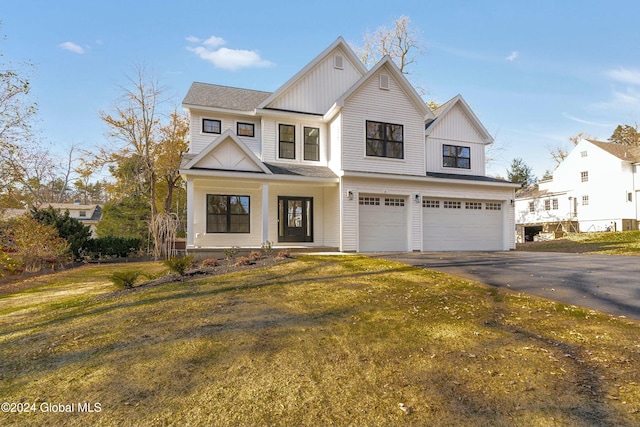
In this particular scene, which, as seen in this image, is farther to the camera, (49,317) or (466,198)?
(466,198)

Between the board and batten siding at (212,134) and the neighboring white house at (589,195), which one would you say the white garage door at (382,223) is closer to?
the board and batten siding at (212,134)

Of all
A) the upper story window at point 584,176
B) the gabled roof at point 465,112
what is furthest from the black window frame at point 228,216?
the upper story window at point 584,176

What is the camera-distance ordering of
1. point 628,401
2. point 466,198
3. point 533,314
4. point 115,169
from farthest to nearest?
point 115,169
point 466,198
point 533,314
point 628,401

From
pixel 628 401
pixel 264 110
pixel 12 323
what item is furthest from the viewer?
pixel 264 110

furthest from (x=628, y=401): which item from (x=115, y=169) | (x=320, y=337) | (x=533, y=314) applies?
(x=115, y=169)

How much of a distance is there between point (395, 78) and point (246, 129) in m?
6.88

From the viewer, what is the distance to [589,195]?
102 feet

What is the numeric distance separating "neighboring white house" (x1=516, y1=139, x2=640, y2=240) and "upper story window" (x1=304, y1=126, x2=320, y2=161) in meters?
28.7

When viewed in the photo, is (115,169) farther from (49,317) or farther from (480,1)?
(480,1)

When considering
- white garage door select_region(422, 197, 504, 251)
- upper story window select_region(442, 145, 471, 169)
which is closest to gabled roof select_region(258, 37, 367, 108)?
upper story window select_region(442, 145, 471, 169)

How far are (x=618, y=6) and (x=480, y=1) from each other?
5656 mm

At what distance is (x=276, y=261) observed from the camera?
32.7 feet

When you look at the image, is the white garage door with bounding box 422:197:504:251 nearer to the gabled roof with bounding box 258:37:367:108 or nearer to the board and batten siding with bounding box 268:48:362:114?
the board and batten siding with bounding box 268:48:362:114

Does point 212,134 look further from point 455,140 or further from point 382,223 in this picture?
point 455,140
